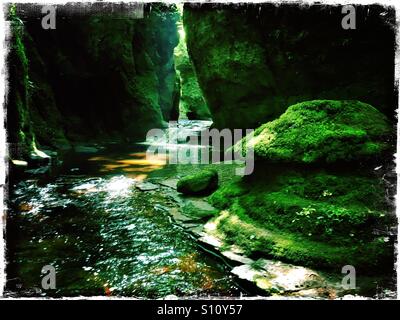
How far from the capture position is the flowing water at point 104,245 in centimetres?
379

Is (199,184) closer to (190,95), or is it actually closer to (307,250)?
(307,250)

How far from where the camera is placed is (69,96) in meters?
18.0

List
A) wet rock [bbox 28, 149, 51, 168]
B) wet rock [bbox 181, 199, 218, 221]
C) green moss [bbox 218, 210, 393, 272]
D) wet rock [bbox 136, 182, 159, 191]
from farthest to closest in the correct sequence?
wet rock [bbox 28, 149, 51, 168]
wet rock [bbox 136, 182, 159, 191]
wet rock [bbox 181, 199, 218, 221]
green moss [bbox 218, 210, 393, 272]

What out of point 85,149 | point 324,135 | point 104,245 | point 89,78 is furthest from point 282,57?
point 89,78

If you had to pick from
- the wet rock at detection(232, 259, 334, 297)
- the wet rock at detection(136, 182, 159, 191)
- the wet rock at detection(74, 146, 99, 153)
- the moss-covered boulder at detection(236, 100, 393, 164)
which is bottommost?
the wet rock at detection(74, 146, 99, 153)

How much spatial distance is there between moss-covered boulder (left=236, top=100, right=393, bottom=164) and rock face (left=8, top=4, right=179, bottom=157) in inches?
410

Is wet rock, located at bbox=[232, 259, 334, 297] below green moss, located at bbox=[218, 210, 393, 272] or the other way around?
below

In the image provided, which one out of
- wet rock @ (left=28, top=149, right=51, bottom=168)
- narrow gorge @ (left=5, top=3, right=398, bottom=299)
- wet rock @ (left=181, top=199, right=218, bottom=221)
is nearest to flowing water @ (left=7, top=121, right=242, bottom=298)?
narrow gorge @ (left=5, top=3, right=398, bottom=299)

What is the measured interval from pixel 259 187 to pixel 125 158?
866cm

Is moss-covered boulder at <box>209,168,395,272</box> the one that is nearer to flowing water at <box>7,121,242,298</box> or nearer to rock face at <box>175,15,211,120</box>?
flowing water at <box>7,121,242,298</box>

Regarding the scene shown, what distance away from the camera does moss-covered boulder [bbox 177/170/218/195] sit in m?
7.41

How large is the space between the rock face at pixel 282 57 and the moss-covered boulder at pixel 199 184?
559cm

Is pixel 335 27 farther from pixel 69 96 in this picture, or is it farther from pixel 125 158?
pixel 69 96

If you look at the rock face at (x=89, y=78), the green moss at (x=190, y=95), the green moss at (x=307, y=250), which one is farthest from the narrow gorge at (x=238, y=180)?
the green moss at (x=190, y=95)
